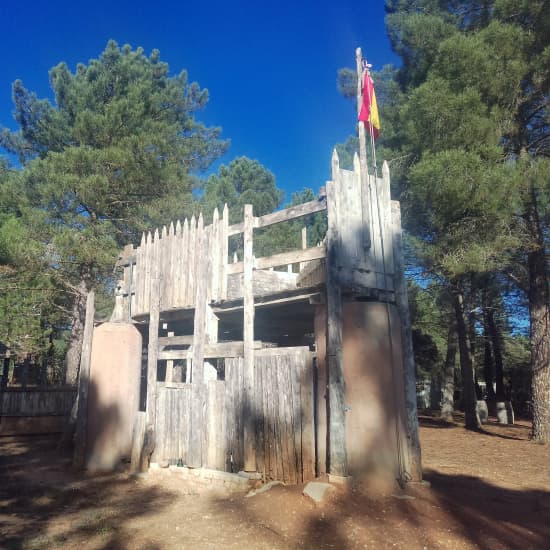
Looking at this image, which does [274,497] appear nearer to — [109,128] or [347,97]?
[109,128]

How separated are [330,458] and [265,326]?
5.78 meters

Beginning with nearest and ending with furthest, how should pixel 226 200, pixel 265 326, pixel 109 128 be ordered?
pixel 265 326
pixel 109 128
pixel 226 200

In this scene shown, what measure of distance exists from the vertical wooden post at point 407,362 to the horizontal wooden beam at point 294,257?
4.33 ft

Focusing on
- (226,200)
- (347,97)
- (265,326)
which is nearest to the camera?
(265,326)

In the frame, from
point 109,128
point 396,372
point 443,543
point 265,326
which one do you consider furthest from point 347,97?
point 443,543

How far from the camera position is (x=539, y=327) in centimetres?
1323

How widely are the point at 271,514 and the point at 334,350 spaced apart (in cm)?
225

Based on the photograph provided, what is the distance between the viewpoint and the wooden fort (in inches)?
285

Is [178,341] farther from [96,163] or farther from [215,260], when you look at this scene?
[96,163]

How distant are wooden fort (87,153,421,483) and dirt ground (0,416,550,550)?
0.57m

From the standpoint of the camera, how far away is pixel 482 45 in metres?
13.3

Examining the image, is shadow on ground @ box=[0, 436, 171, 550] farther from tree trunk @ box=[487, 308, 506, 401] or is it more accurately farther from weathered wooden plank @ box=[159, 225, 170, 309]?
tree trunk @ box=[487, 308, 506, 401]

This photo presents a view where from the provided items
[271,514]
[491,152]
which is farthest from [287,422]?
[491,152]

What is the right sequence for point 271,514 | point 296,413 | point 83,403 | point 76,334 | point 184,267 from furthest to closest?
1. point 76,334
2. point 83,403
3. point 184,267
4. point 296,413
5. point 271,514
